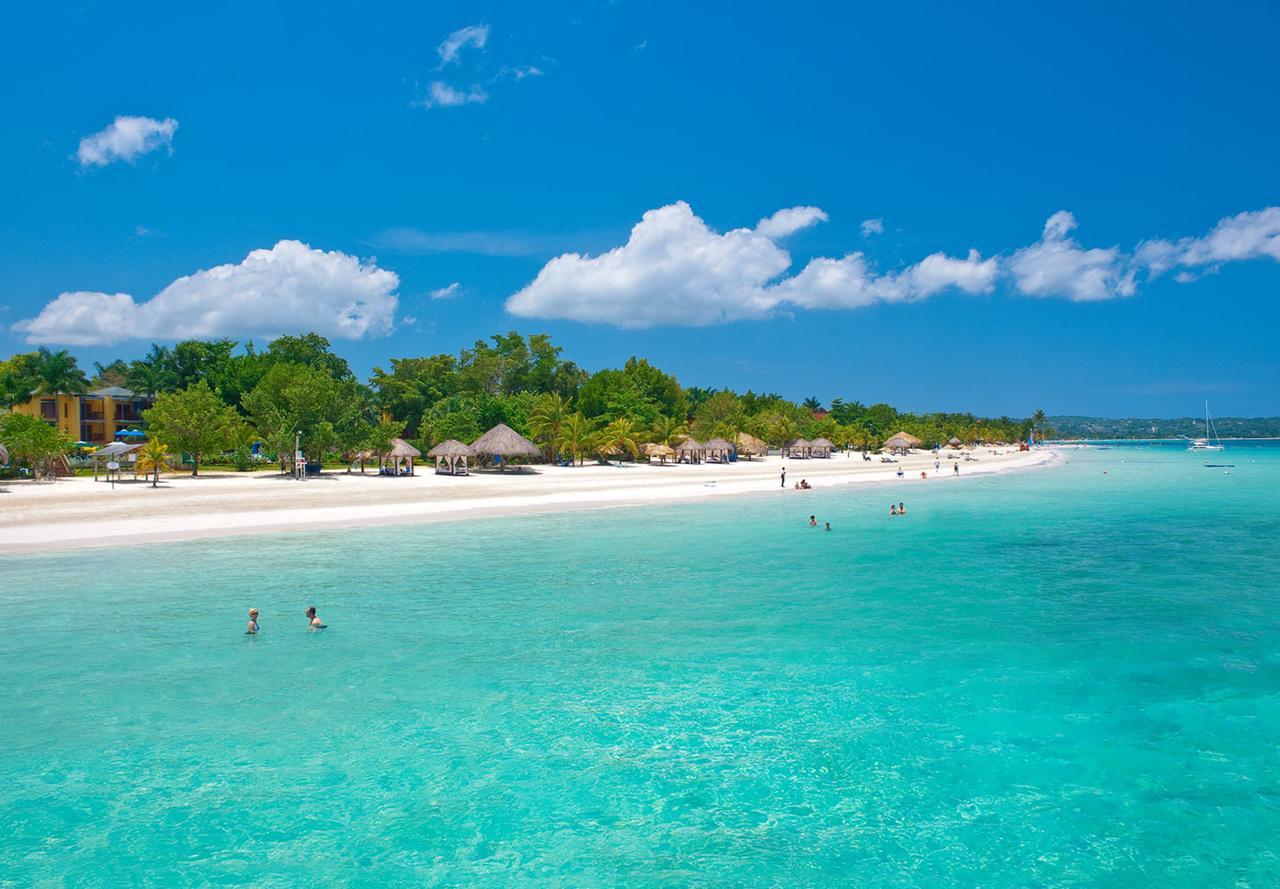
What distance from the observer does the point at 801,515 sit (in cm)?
3362

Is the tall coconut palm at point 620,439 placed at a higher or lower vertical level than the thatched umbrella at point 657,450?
higher

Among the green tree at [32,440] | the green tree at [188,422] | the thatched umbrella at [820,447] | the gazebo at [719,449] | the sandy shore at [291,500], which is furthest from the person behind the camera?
the thatched umbrella at [820,447]

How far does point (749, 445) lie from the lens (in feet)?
261

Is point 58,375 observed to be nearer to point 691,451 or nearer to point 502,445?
point 502,445

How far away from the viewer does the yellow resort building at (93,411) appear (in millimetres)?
60500

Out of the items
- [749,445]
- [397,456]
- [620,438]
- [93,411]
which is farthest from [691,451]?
[93,411]

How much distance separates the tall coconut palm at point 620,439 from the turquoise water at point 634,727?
Result: 4153cm

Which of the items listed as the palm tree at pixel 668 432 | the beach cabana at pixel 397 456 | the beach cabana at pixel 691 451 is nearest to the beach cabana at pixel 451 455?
the beach cabana at pixel 397 456

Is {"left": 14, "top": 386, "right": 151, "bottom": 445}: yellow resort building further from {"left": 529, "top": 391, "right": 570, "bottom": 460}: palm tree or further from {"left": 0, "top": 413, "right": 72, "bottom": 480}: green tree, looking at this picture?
{"left": 529, "top": 391, "right": 570, "bottom": 460}: palm tree

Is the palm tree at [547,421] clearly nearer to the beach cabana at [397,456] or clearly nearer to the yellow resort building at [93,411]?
the beach cabana at [397,456]

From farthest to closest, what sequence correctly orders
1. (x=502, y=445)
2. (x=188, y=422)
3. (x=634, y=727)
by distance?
1. (x=502, y=445)
2. (x=188, y=422)
3. (x=634, y=727)

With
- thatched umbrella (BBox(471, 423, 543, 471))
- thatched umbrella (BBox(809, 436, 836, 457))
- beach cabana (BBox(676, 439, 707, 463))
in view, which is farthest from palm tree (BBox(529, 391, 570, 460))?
thatched umbrella (BBox(809, 436, 836, 457))

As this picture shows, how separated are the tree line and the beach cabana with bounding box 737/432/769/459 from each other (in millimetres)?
1297

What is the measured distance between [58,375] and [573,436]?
37759 millimetres
